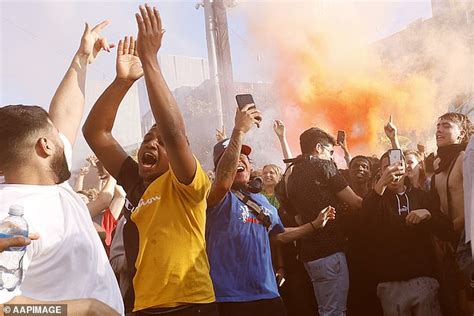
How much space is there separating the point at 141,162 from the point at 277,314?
3.98ft

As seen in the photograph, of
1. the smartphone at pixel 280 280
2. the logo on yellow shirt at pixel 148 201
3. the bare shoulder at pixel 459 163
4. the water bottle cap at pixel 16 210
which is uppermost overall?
the water bottle cap at pixel 16 210

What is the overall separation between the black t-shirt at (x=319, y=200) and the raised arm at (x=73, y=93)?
2.00m

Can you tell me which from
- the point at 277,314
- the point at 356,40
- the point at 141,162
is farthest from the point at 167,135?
the point at 356,40

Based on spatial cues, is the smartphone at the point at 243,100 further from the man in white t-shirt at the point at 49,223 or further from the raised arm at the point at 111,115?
the man in white t-shirt at the point at 49,223

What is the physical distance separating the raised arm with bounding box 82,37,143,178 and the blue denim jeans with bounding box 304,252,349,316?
1.87 meters

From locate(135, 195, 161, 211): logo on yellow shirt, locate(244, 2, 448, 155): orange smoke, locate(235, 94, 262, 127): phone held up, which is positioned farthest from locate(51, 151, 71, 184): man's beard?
locate(244, 2, 448, 155): orange smoke

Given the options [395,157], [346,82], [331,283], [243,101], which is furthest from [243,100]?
[346,82]

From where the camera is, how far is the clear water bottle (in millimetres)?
1545

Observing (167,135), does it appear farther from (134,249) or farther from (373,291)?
(373,291)

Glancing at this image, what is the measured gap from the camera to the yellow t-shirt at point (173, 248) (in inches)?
97.1

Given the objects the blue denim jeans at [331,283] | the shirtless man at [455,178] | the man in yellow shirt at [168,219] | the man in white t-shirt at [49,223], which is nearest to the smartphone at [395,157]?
the shirtless man at [455,178]

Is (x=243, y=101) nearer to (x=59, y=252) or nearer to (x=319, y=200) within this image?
(x=319, y=200)

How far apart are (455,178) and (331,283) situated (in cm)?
119

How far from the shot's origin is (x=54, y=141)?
1.92 meters
